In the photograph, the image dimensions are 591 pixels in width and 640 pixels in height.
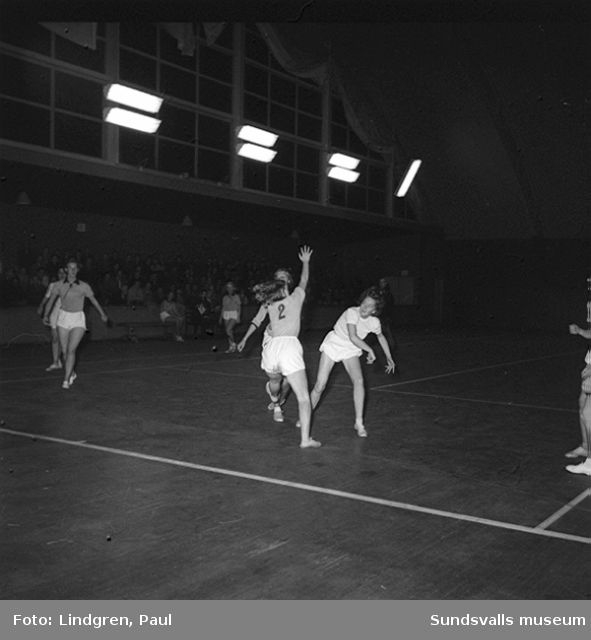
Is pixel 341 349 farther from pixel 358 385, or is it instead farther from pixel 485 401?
pixel 485 401

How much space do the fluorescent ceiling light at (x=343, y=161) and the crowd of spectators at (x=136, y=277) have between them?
17.8 feet

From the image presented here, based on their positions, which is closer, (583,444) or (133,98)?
(583,444)

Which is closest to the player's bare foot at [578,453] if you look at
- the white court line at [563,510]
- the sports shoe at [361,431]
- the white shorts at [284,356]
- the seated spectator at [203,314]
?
the white court line at [563,510]

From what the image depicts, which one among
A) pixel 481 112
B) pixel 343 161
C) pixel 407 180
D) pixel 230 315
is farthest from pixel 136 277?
pixel 481 112

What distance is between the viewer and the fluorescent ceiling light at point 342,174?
30766 millimetres

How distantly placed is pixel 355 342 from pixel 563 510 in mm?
2804

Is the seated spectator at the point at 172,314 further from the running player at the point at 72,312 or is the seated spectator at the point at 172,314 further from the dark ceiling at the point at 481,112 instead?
the running player at the point at 72,312

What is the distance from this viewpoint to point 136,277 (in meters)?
24.1

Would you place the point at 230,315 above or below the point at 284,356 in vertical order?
above

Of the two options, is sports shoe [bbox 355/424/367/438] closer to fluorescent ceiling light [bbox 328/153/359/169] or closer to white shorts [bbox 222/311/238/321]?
white shorts [bbox 222/311/238/321]

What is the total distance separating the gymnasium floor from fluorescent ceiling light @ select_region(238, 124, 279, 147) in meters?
15.8

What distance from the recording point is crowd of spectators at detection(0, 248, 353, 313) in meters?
20.5

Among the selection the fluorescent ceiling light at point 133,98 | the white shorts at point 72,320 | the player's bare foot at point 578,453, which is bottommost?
the player's bare foot at point 578,453

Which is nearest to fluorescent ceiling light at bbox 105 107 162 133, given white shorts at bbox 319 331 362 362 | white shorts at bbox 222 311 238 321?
white shorts at bbox 222 311 238 321
